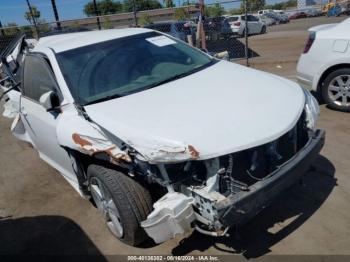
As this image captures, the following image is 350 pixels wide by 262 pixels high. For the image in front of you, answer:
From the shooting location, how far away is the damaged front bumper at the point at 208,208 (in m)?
2.43

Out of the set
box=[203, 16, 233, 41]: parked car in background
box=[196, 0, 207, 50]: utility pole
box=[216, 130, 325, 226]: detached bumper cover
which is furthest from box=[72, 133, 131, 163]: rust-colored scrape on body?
box=[203, 16, 233, 41]: parked car in background

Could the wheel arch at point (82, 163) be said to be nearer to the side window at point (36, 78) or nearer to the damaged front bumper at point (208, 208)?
the side window at point (36, 78)

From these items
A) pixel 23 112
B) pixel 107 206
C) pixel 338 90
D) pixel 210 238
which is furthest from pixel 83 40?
pixel 338 90

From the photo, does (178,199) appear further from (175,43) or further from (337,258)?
(175,43)

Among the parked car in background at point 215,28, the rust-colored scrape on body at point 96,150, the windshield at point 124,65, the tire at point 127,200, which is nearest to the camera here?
the rust-colored scrape on body at point 96,150

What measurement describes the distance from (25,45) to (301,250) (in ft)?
14.2

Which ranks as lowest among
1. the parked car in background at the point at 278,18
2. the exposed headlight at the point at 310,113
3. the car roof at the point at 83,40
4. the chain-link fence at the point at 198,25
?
the parked car in background at the point at 278,18

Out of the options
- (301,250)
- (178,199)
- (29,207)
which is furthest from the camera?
(29,207)

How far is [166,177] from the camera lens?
8.53 feet

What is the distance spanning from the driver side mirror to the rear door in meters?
0.06

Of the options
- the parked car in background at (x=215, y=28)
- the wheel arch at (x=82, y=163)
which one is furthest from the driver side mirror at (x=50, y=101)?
the parked car in background at (x=215, y=28)

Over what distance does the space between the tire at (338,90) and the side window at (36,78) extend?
4.08 metres

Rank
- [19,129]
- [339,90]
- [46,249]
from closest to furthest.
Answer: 1. [46,249]
2. [19,129]
3. [339,90]

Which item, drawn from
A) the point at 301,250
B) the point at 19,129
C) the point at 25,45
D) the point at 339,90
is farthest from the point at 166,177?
the point at 339,90
